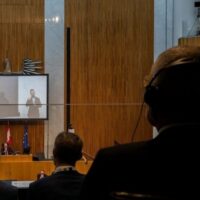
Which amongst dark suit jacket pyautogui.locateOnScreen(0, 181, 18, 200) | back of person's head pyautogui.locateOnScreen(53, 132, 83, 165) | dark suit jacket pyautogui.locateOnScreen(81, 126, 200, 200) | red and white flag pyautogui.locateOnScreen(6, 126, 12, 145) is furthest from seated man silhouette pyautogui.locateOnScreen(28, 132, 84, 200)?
red and white flag pyautogui.locateOnScreen(6, 126, 12, 145)

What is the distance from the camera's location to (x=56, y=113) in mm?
7074

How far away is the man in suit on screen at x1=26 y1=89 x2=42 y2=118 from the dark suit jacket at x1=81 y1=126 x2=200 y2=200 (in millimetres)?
6193

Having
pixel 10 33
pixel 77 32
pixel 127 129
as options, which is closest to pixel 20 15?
pixel 10 33

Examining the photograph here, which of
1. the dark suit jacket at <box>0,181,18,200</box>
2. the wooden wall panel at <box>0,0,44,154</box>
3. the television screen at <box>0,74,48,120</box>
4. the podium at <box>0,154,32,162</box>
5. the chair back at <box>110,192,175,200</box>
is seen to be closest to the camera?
the chair back at <box>110,192,175,200</box>

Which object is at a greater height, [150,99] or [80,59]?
[80,59]

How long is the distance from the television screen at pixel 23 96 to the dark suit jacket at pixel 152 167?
20.3 feet

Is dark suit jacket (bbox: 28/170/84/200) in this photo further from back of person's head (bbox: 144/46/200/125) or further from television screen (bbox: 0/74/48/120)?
television screen (bbox: 0/74/48/120)

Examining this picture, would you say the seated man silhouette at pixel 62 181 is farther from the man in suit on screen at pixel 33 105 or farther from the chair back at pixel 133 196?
the man in suit on screen at pixel 33 105

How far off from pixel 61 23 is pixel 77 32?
0.31m

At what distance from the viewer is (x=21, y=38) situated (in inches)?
275

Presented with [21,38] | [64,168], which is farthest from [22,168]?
[64,168]

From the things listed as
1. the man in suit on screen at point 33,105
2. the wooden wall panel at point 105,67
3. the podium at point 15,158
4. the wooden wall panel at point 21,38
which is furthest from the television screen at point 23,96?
the podium at point 15,158

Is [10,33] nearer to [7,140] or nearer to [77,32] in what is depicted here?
[77,32]

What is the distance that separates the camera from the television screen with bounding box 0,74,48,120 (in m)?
6.79
